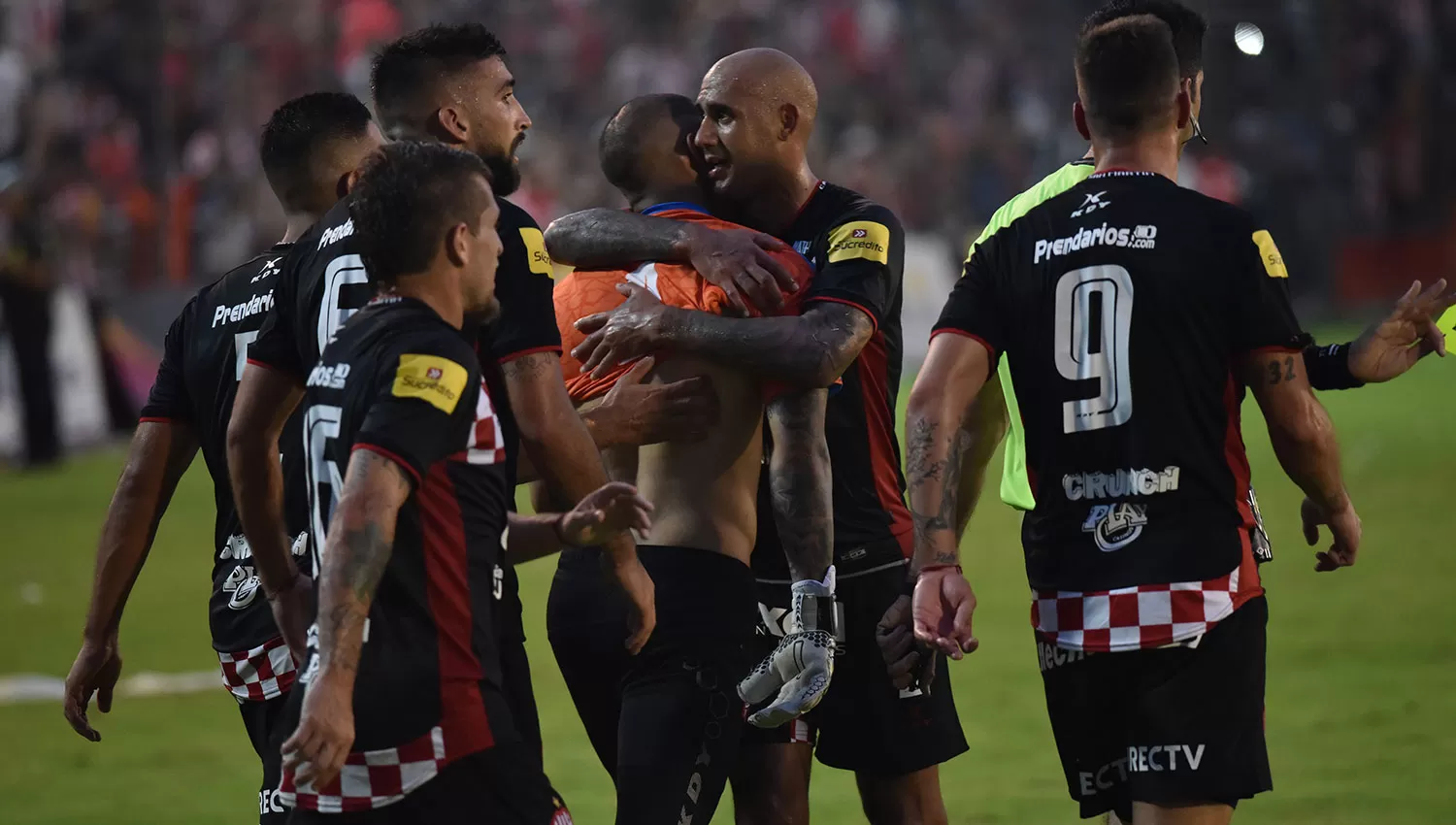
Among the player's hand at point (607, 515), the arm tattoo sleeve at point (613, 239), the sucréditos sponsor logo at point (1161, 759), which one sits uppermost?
the arm tattoo sleeve at point (613, 239)

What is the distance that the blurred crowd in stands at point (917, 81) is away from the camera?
2278cm

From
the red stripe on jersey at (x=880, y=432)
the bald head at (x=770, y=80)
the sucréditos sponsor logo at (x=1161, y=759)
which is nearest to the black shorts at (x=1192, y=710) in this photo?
the sucréditos sponsor logo at (x=1161, y=759)

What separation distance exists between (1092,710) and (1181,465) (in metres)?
0.66

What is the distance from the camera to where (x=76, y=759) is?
8328mm

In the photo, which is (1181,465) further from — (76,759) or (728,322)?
(76,759)

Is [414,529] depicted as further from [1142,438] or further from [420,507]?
[1142,438]

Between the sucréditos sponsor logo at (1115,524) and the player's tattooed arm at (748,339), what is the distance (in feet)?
2.62

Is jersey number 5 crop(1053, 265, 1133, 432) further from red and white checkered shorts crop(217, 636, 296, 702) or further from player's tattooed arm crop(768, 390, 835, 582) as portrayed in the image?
red and white checkered shorts crop(217, 636, 296, 702)

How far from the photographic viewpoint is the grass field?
718 centimetres

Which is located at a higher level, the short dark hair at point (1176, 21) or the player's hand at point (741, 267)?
the short dark hair at point (1176, 21)

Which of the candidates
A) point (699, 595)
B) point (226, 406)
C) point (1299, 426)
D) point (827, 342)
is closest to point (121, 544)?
point (226, 406)

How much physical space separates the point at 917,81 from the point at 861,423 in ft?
72.4

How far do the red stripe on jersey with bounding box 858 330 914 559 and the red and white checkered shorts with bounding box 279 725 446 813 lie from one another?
1970 millimetres

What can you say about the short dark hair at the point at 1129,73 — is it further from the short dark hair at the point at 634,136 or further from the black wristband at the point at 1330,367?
the short dark hair at the point at 634,136
